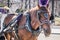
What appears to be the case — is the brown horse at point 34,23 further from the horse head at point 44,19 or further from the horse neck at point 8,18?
the horse neck at point 8,18

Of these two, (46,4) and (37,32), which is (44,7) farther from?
(37,32)

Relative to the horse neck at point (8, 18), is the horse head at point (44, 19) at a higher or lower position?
higher

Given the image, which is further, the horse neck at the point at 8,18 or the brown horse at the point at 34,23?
the horse neck at the point at 8,18

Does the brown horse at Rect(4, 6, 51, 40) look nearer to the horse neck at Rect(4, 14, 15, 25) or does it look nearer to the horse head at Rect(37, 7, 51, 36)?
the horse head at Rect(37, 7, 51, 36)

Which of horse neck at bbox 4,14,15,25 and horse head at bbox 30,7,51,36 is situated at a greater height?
horse head at bbox 30,7,51,36

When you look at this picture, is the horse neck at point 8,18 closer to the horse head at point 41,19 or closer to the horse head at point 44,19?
the horse head at point 41,19

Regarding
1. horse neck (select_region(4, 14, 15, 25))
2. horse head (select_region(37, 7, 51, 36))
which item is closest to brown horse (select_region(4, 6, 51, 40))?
horse head (select_region(37, 7, 51, 36))

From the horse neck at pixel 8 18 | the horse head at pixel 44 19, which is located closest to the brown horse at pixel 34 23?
the horse head at pixel 44 19

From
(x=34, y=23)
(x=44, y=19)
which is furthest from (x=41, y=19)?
(x=34, y=23)

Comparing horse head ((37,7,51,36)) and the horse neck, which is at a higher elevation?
horse head ((37,7,51,36))

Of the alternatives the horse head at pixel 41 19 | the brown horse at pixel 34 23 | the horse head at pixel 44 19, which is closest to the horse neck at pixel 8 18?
the brown horse at pixel 34 23

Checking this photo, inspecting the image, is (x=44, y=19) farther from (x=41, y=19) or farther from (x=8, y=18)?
(x=8, y=18)

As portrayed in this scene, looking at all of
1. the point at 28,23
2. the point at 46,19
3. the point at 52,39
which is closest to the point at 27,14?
the point at 28,23

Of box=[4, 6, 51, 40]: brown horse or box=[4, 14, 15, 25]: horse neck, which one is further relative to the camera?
box=[4, 14, 15, 25]: horse neck
